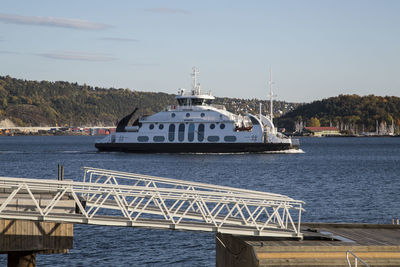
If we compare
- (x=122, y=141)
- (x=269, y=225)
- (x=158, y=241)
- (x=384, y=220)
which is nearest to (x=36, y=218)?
(x=269, y=225)

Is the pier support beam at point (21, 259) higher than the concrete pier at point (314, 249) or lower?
lower

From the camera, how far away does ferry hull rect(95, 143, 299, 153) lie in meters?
88.8

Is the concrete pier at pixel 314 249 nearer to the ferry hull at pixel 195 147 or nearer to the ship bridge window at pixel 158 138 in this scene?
the ferry hull at pixel 195 147

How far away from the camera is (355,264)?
13.9 meters

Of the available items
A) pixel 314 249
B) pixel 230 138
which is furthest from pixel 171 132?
pixel 314 249

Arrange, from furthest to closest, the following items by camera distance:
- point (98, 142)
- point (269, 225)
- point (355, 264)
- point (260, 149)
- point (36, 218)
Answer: point (98, 142), point (260, 149), point (269, 225), point (36, 218), point (355, 264)

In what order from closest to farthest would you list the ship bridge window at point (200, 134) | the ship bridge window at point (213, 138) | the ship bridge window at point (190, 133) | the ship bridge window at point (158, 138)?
the ship bridge window at point (213, 138), the ship bridge window at point (200, 134), the ship bridge window at point (190, 133), the ship bridge window at point (158, 138)

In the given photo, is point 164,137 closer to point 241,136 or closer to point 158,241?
point 241,136

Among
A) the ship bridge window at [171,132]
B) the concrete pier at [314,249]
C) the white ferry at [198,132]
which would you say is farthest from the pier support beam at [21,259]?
A: the ship bridge window at [171,132]

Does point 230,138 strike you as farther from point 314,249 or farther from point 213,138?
point 314,249

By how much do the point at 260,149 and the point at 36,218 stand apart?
74377 millimetres

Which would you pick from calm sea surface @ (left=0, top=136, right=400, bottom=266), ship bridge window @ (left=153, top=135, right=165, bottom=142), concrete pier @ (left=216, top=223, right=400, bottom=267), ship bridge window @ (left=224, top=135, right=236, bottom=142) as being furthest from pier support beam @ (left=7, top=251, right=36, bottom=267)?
ship bridge window @ (left=153, top=135, right=165, bottom=142)

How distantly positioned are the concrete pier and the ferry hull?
71.0 m

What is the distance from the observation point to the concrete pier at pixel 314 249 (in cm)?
1454
